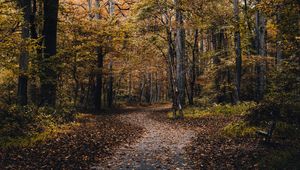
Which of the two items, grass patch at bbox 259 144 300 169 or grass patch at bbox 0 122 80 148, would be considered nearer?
grass patch at bbox 259 144 300 169

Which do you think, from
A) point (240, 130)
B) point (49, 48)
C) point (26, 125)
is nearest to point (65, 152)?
point (26, 125)

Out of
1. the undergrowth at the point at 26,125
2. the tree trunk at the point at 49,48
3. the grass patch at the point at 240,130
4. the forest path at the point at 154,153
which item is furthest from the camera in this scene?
the tree trunk at the point at 49,48

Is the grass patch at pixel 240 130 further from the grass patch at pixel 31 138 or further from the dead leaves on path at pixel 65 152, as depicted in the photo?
the grass patch at pixel 31 138

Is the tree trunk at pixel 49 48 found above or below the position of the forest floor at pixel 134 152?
above

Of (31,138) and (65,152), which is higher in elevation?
(31,138)

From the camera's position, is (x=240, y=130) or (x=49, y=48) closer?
(x=240, y=130)

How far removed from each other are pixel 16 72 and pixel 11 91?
523 inches

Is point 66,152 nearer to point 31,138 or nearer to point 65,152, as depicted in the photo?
point 65,152

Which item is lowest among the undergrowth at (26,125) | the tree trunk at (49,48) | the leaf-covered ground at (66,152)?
the leaf-covered ground at (66,152)

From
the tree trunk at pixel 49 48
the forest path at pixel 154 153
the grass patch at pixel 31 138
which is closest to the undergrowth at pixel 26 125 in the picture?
the grass patch at pixel 31 138

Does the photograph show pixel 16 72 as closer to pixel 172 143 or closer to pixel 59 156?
pixel 59 156

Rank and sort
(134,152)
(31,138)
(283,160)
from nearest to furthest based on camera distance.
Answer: (283,160) → (134,152) → (31,138)

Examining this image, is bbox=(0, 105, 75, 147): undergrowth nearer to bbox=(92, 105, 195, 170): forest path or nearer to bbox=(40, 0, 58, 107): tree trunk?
bbox=(40, 0, 58, 107): tree trunk

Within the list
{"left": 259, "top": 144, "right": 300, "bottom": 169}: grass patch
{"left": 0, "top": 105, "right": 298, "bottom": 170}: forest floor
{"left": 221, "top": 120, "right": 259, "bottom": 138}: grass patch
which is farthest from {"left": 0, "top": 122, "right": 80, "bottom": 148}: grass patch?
{"left": 259, "top": 144, "right": 300, "bottom": 169}: grass patch
